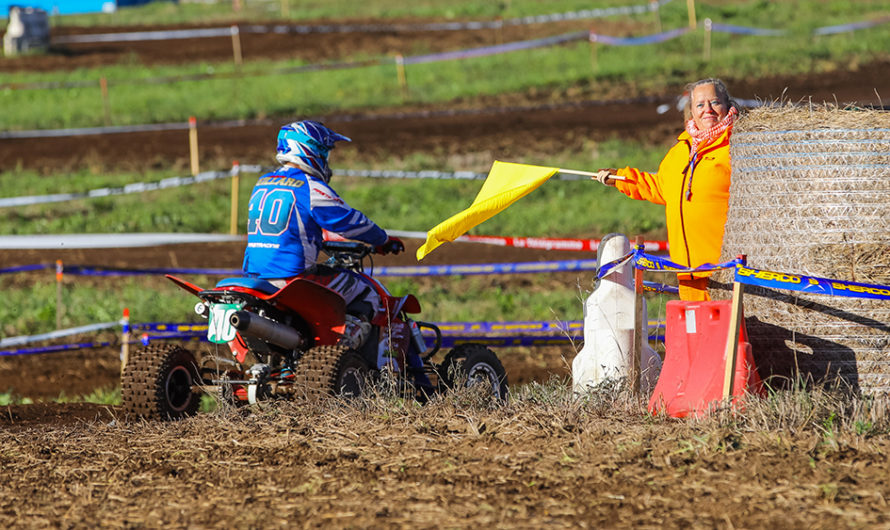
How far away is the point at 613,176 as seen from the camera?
6672 millimetres

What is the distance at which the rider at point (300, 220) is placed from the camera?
7062 millimetres

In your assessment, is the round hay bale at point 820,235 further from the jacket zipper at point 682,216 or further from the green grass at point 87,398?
the green grass at point 87,398

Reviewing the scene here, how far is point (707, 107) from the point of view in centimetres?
643

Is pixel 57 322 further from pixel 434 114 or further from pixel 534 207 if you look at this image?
pixel 434 114

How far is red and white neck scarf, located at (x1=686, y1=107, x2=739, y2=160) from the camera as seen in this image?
6.34m

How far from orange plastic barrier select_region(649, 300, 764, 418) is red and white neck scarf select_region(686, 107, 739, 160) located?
1.12 m

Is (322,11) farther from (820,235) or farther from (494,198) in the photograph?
(820,235)

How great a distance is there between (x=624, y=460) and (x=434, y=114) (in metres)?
19.5

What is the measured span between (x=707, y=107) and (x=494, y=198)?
134 cm

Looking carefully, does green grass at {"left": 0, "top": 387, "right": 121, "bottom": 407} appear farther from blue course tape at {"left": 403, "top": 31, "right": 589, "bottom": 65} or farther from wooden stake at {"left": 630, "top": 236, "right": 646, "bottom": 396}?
blue course tape at {"left": 403, "top": 31, "right": 589, "bottom": 65}

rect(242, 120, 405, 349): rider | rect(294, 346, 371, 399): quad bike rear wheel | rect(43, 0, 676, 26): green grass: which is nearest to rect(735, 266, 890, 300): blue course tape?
rect(294, 346, 371, 399): quad bike rear wheel

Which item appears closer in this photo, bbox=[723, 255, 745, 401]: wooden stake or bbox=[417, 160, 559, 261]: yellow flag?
bbox=[723, 255, 745, 401]: wooden stake

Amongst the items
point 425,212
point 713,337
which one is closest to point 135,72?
point 425,212

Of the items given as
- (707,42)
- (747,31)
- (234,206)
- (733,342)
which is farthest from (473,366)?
(747,31)
